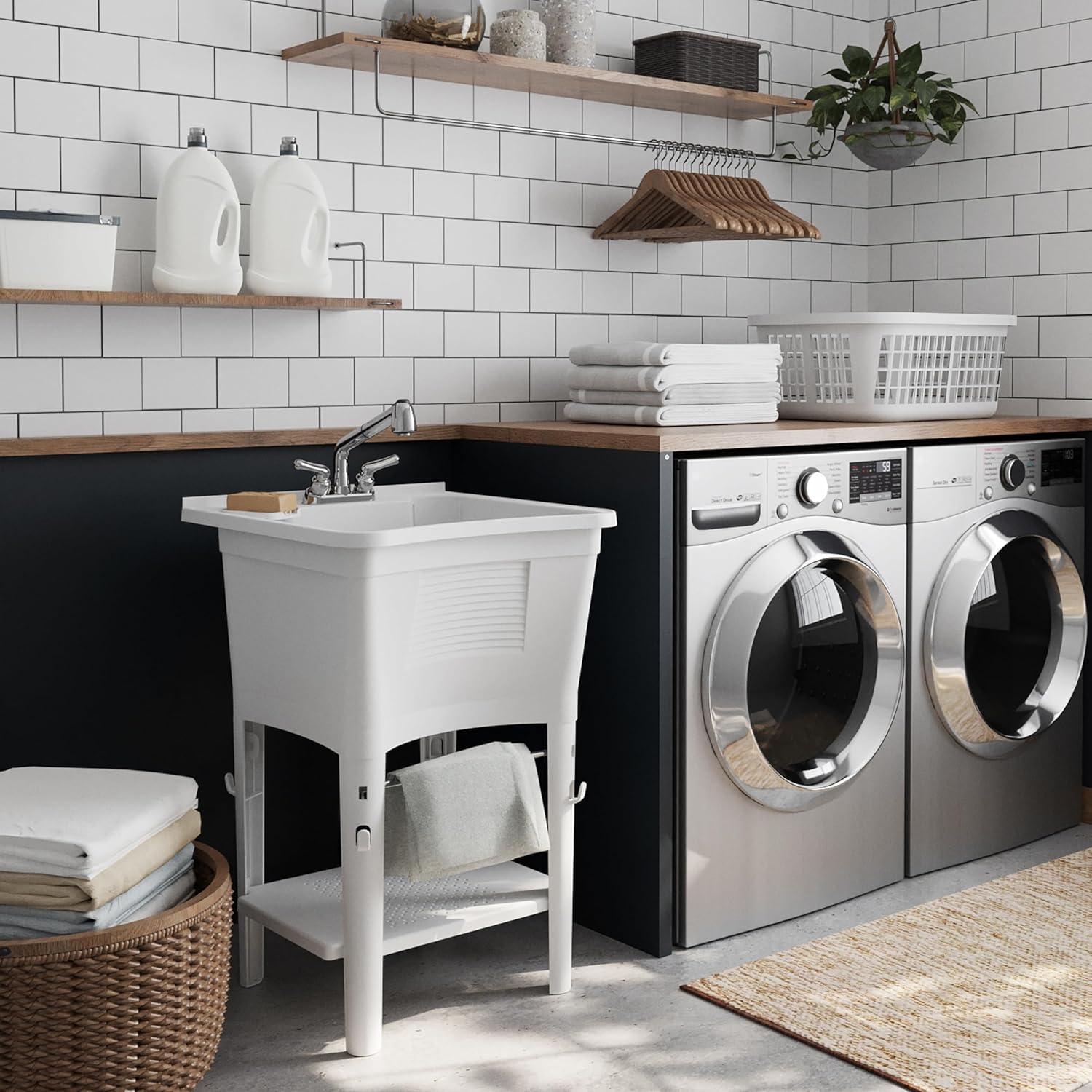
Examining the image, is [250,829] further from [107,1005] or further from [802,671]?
[802,671]

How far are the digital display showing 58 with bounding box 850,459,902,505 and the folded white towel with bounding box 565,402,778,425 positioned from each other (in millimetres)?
233

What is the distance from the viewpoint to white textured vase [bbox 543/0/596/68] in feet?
10.1

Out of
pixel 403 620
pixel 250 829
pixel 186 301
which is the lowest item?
pixel 250 829

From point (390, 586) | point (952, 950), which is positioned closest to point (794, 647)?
point (952, 950)

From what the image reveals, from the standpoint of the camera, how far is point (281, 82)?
112 inches

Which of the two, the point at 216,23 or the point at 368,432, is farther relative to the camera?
the point at 216,23

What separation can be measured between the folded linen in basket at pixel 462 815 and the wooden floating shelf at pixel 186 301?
0.93m

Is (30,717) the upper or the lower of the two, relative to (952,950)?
upper

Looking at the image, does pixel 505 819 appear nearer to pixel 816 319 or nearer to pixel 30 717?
pixel 30 717

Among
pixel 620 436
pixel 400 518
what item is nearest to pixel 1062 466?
pixel 620 436

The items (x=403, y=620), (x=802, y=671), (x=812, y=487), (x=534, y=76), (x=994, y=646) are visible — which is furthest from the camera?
(x=994, y=646)

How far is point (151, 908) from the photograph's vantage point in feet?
6.89

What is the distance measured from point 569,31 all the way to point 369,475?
113 cm

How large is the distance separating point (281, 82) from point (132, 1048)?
185 centimetres
